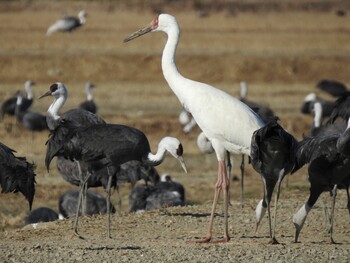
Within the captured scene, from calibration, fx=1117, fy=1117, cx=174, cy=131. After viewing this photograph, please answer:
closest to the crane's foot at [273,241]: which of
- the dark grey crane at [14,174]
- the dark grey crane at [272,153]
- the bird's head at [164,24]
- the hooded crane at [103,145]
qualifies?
the dark grey crane at [272,153]

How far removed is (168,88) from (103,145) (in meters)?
20.2

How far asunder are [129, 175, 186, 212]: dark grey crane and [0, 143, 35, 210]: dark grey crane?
4242 millimetres

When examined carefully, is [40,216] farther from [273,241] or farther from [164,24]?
[273,241]

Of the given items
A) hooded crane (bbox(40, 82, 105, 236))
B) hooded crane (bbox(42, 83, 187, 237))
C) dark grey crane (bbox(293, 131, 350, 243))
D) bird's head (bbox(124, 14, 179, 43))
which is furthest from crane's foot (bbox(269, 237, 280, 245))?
hooded crane (bbox(40, 82, 105, 236))

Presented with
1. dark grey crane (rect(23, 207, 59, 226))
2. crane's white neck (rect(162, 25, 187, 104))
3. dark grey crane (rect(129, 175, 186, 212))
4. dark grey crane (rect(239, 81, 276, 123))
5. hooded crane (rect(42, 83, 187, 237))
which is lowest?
dark grey crane (rect(23, 207, 59, 226))

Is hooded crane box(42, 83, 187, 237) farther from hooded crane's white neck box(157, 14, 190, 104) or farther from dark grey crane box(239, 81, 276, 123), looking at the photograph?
dark grey crane box(239, 81, 276, 123)

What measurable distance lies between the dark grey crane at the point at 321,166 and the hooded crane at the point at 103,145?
6.75 ft

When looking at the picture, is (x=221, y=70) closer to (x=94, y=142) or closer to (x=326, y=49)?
(x=326, y=49)

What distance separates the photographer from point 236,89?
3316 centimetres

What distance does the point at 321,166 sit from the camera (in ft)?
39.2

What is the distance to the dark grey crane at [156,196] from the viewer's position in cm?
1603

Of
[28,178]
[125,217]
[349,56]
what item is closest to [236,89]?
[349,56]

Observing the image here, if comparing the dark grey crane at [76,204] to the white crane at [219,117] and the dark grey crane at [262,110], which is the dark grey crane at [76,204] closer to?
the dark grey crane at [262,110]

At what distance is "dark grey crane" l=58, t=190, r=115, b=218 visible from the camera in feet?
52.2
